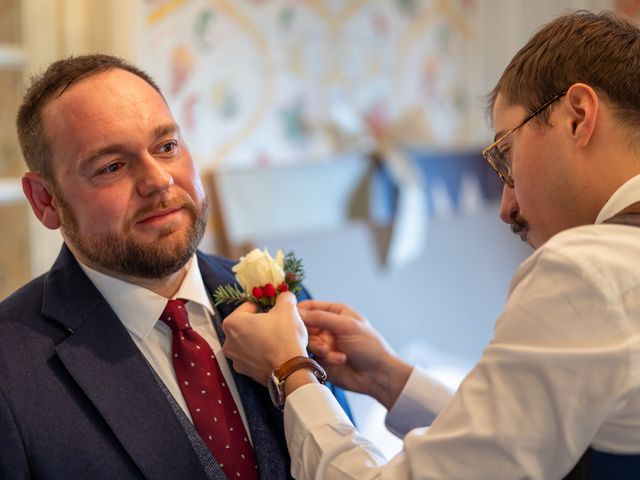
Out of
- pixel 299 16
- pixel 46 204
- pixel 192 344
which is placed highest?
pixel 299 16

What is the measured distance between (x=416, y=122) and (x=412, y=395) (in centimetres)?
193

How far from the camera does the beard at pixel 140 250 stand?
4.95 ft

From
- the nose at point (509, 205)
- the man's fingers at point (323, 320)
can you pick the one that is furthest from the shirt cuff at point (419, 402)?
the nose at point (509, 205)

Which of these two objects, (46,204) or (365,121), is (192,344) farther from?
(365,121)

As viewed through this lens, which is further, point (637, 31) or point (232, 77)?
point (232, 77)

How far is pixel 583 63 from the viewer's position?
50.4 inches

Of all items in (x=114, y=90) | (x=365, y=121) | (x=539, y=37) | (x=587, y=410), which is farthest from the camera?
(x=365, y=121)

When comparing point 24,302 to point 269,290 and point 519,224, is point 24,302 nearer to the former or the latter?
point 269,290

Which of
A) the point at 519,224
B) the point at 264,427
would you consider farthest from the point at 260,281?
the point at 519,224

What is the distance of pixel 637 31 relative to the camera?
1.33 meters

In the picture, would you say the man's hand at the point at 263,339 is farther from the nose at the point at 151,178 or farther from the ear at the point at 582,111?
the ear at the point at 582,111

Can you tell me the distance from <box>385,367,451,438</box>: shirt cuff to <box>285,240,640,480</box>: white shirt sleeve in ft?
1.71

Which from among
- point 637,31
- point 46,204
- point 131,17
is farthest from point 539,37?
point 131,17

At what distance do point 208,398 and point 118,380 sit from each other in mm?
167
